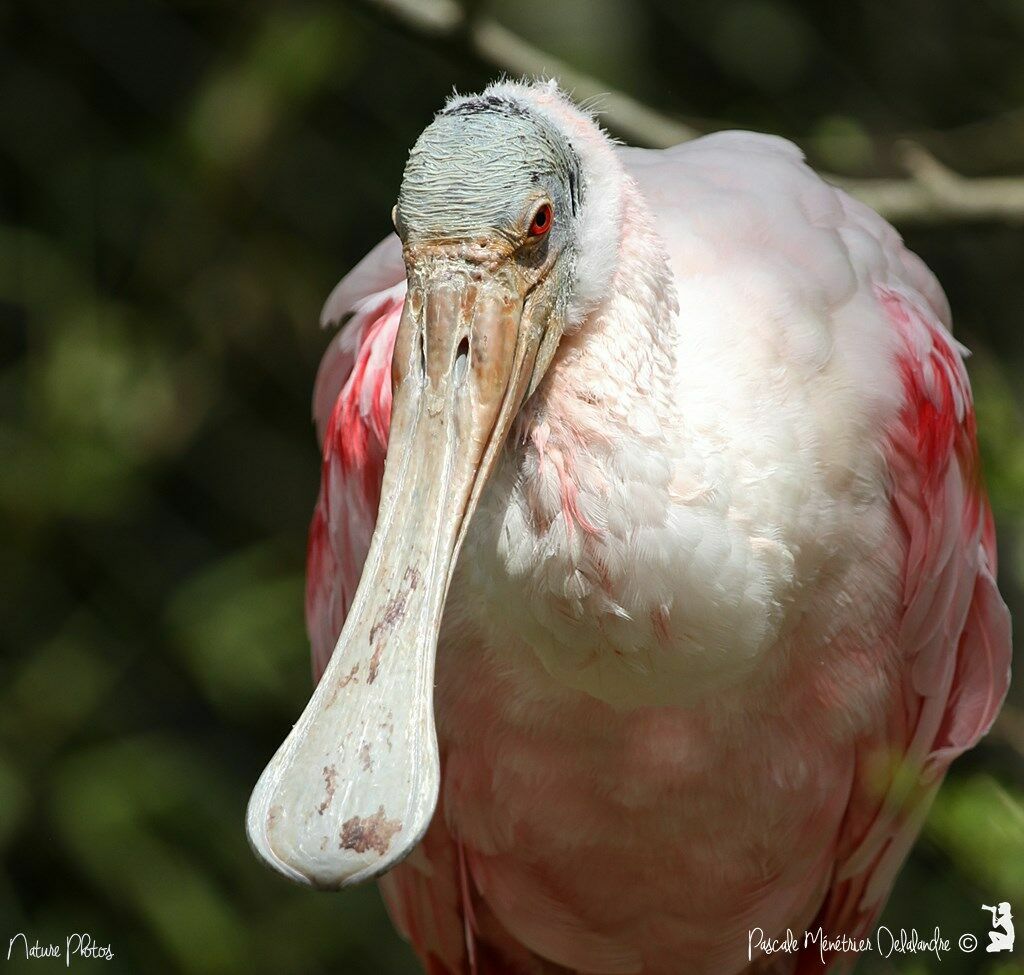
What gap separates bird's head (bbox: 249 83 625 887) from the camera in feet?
4.45

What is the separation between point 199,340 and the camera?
3.37 m

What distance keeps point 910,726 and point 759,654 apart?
19.0 inches

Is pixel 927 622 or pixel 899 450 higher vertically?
pixel 899 450

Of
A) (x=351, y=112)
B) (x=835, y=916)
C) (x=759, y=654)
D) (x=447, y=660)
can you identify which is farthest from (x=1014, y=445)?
(x=351, y=112)

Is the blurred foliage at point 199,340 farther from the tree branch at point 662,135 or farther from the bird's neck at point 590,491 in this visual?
the bird's neck at point 590,491

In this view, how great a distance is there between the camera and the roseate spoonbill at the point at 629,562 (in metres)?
1.46

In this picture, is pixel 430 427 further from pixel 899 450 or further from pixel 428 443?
pixel 899 450

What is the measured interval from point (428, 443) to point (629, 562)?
22 cm
